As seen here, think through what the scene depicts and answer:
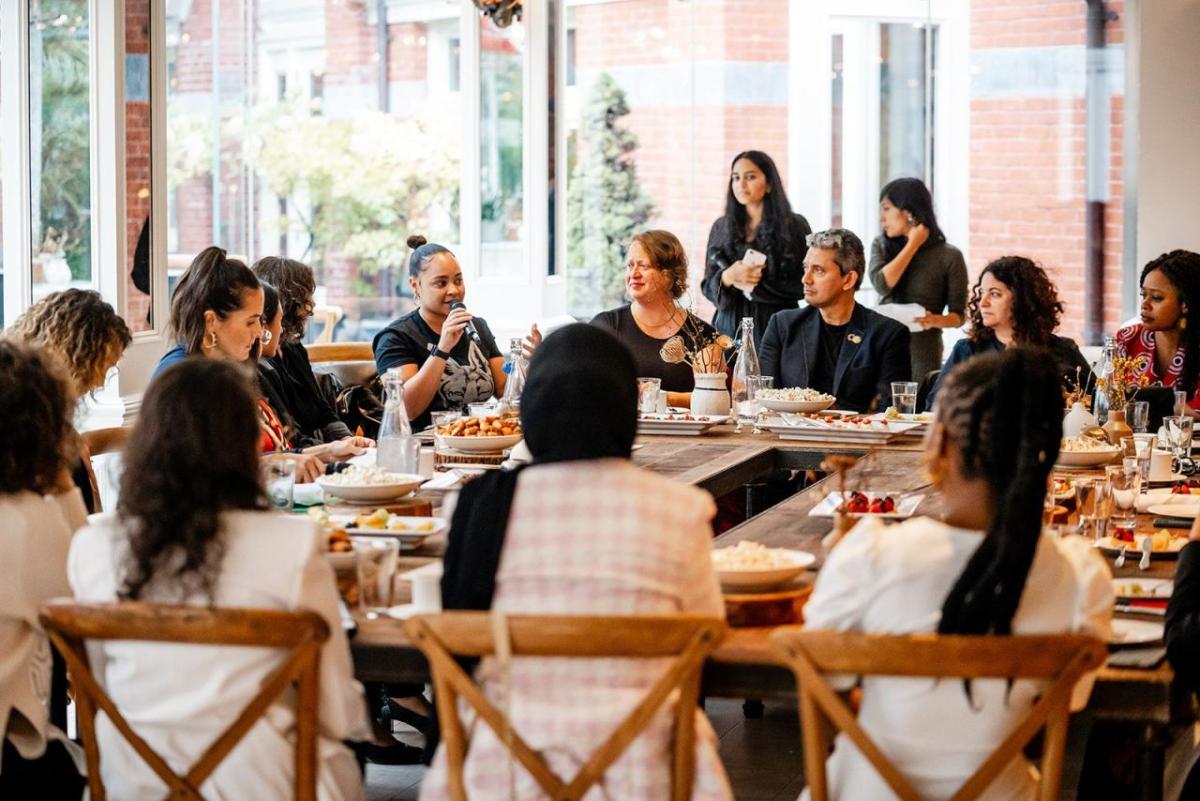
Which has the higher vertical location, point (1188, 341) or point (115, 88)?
point (115, 88)

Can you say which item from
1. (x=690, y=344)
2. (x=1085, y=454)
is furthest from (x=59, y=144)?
(x=1085, y=454)

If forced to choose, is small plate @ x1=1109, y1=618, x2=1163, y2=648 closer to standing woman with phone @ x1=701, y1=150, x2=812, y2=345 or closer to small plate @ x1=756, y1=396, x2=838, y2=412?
small plate @ x1=756, y1=396, x2=838, y2=412

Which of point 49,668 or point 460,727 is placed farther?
point 49,668

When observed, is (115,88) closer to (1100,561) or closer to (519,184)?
(519,184)

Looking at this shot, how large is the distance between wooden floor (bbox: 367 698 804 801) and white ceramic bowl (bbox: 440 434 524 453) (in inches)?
31.5

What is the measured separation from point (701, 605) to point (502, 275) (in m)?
6.29

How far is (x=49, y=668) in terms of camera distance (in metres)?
2.62

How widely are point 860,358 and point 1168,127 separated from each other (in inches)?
116

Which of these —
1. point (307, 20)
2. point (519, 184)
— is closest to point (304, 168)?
point (307, 20)

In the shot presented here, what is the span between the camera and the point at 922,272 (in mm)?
7234

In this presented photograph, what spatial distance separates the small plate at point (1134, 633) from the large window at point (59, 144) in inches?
170

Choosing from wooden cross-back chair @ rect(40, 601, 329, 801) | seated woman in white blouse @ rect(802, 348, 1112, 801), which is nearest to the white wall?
seated woman in white blouse @ rect(802, 348, 1112, 801)

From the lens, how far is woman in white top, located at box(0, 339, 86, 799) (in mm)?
2506

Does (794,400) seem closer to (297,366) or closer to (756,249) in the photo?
(297,366)
